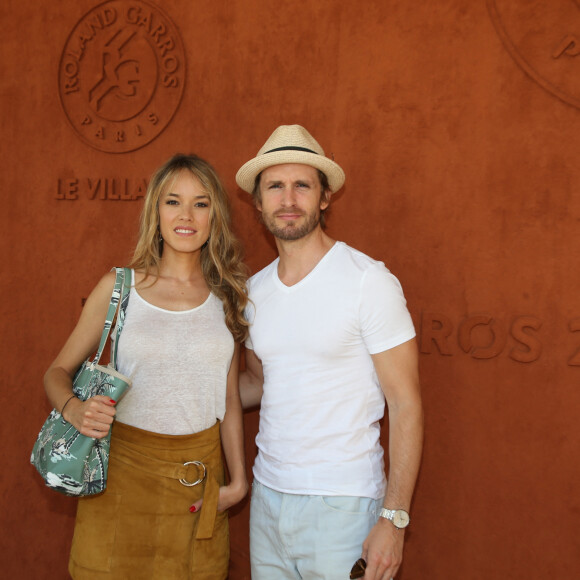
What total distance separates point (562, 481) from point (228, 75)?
259 centimetres

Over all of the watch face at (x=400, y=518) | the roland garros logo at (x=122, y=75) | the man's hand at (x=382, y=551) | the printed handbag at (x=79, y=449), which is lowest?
the man's hand at (x=382, y=551)

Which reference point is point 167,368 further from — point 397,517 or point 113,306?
point 397,517

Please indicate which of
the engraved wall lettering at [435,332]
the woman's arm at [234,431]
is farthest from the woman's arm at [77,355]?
the engraved wall lettering at [435,332]

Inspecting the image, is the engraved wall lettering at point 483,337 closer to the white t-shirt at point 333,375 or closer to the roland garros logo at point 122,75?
the white t-shirt at point 333,375

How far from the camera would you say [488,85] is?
2.71 m

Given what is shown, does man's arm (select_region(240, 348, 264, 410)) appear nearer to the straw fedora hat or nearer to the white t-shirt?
the white t-shirt

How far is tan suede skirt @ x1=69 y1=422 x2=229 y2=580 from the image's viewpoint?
2.37m

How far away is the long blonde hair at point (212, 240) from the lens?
2.61m

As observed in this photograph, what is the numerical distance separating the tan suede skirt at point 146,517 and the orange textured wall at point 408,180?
2.80ft

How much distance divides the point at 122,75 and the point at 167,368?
1901 mm

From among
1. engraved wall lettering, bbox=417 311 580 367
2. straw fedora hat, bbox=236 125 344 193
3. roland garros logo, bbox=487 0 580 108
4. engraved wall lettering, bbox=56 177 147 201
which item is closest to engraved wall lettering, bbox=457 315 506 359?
engraved wall lettering, bbox=417 311 580 367

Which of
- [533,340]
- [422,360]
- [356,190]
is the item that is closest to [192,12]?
[356,190]

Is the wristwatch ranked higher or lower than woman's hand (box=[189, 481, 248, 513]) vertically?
higher

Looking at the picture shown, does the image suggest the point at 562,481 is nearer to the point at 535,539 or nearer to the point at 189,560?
the point at 535,539
